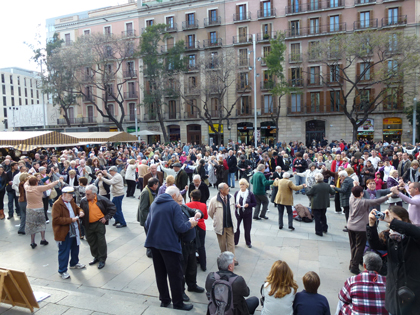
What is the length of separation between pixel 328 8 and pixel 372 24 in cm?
474

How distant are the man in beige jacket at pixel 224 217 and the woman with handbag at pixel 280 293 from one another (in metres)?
2.63

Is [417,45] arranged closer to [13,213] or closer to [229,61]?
[229,61]

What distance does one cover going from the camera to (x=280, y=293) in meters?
3.22

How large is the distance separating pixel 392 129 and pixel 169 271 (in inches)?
1347

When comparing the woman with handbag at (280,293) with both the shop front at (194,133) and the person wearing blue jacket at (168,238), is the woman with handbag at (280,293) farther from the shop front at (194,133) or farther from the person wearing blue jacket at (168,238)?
the shop front at (194,133)

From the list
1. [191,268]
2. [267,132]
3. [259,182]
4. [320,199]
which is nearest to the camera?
[191,268]

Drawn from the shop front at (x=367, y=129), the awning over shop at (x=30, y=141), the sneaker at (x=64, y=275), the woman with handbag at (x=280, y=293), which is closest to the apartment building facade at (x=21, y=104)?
the awning over shop at (x=30, y=141)

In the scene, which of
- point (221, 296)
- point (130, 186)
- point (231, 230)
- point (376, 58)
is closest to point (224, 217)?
point (231, 230)

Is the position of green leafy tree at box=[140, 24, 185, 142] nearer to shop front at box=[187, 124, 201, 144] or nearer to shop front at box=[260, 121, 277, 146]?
shop front at box=[187, 124, 201, 144]

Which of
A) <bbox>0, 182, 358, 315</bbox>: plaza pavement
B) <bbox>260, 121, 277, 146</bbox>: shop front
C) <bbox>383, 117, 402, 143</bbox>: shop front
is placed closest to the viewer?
<bbox>0, 182, 358, 315</bbox>: plaza pavement

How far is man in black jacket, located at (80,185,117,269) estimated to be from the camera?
5.86 m

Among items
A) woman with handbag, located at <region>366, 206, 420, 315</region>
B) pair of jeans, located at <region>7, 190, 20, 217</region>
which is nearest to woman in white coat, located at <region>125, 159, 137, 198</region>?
pair of jeans, located at <region>7, 190, 20, 217</region>

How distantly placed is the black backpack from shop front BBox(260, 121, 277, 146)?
33774mm

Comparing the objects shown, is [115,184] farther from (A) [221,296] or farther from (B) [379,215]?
(B) [379,215]
